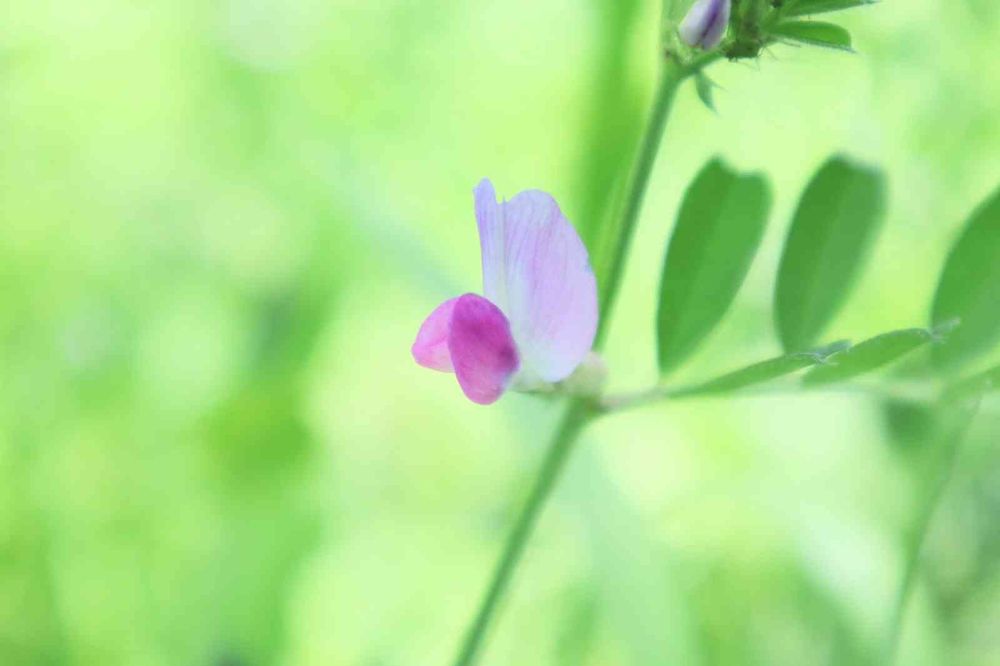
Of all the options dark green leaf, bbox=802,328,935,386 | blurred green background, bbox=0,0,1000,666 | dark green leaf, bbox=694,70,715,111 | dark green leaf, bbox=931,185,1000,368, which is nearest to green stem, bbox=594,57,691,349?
dark green leaf, bbox=694,70,715,111

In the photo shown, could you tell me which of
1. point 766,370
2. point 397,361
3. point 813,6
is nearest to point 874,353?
point 766,370

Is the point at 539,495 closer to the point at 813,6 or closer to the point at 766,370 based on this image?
the point at 766,370

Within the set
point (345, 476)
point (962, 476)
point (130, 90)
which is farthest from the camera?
point (130, 90)

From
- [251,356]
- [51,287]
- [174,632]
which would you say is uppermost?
[51,287]

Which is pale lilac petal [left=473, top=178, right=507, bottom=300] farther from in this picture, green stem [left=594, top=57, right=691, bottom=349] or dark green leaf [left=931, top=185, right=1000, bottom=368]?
dark green leaf [left=931, top=185, right=1000, bottom=368]

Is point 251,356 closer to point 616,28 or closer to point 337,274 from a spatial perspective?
point 337,274

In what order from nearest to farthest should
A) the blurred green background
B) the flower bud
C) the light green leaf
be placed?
the flower bud
the light green leaf
the blurred green background

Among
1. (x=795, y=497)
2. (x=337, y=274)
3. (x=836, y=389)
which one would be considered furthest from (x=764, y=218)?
(x=337, y=274)

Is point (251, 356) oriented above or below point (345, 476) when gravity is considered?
above
